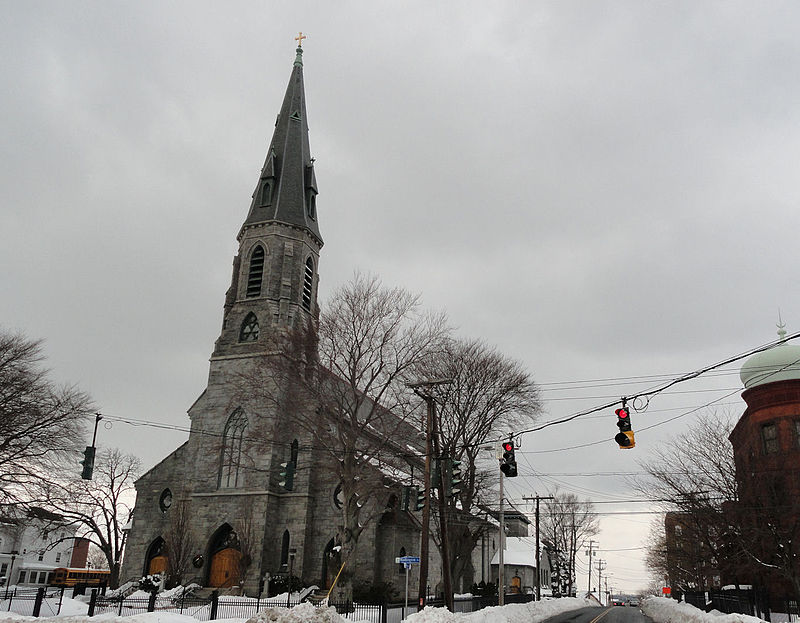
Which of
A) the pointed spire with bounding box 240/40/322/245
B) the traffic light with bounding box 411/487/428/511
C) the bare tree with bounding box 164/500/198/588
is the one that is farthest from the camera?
the pointed spire with bounding box 240/40/322/245

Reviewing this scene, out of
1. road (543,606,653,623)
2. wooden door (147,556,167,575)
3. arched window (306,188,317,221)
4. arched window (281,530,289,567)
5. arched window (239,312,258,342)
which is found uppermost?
arched window (306,188,317,221)

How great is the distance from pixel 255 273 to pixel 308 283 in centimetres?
401

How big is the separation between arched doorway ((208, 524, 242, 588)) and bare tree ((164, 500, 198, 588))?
1230 millimetres

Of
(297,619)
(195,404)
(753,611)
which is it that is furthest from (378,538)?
(297,619)

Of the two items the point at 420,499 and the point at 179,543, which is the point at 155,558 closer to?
the point at 179,543

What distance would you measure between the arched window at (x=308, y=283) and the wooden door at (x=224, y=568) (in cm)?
1747

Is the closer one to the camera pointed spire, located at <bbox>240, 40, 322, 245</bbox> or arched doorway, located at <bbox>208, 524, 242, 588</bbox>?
arched doorway, located at <bbox>208, 524, 242, 588</bbox>

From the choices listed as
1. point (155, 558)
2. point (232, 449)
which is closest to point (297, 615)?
point (232, 449)

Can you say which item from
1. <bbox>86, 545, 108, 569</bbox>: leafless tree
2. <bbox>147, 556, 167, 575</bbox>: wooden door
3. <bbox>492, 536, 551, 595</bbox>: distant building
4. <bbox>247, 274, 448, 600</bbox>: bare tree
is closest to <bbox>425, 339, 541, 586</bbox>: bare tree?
<bbox>247, 274, 448, 600</bbox>: bare tree

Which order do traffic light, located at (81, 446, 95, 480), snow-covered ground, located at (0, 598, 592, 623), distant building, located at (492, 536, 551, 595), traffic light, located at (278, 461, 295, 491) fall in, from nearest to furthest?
snow-covered ground, located at (0, 598, 592, 623) < traffic light, located at (81, 446, 95, 480) < traffic light, located at (278, 461, 295, 491) < distant building, located at (492, 536, 551, 595)

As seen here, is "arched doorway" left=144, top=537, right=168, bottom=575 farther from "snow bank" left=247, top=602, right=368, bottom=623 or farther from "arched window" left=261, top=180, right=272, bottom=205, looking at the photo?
"snow bank" left=247, top=602, right=368, bottom=623

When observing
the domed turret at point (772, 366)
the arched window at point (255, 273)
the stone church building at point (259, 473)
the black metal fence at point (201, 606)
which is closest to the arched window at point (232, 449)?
the stone church building at point (259, 473)

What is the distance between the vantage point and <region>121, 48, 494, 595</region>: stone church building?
3997 centimetres

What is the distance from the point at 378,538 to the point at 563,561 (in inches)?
2142
